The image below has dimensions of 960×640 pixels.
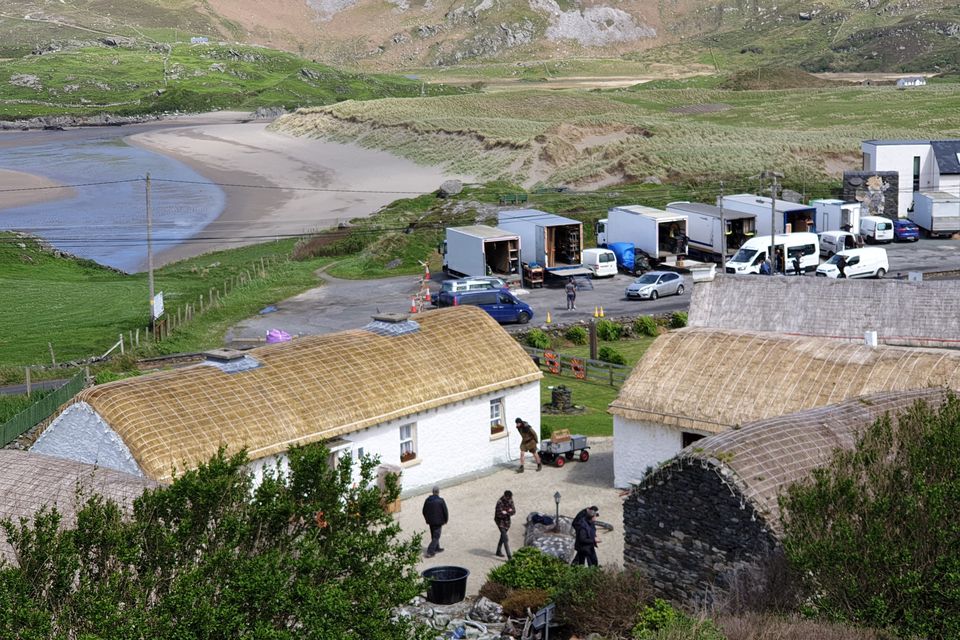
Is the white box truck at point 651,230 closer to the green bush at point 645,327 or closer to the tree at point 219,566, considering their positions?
the green bush at point 645,327

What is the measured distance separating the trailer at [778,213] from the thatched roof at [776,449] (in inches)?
1710

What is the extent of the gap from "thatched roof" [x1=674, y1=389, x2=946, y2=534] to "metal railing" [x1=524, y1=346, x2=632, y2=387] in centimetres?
1815

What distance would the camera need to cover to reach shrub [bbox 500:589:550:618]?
20562mm

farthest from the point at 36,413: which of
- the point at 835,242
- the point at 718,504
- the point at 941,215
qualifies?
the point at 941,215

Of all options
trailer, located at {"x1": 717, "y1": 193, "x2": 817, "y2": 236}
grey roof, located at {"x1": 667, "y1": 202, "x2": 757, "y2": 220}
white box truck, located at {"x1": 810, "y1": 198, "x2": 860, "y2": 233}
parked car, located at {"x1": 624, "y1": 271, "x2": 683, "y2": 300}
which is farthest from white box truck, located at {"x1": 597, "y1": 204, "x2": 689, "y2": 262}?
white box truck, located at {"x1": 810, "y1": 198, "x2": 860, "y2": 233}

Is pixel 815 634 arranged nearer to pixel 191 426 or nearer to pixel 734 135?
pixel 191 426

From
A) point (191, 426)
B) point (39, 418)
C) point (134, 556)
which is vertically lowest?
point (39, 418)

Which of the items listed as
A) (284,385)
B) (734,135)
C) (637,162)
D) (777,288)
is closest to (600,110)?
(734,135)

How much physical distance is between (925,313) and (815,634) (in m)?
21.6

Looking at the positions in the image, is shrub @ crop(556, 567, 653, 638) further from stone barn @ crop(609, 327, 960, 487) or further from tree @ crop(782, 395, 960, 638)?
stone barn @ crop(609, 327, 960, 487)

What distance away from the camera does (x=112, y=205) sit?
9512cm

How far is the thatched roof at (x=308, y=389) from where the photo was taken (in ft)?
83.0

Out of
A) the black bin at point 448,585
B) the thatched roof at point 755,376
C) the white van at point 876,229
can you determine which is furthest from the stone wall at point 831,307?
the white van at point 876,229

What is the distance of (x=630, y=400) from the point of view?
28.4 meters
